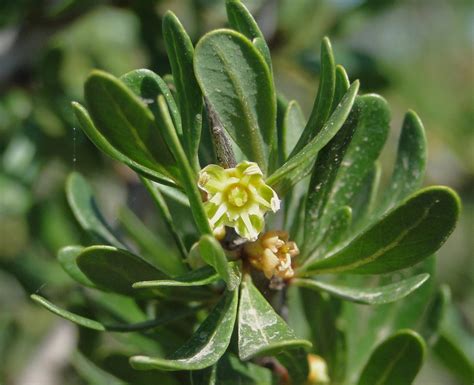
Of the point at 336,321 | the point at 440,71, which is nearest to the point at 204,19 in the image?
the point at 336,321

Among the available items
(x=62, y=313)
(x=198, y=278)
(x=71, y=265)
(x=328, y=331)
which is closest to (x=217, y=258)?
(x=198, y=278)

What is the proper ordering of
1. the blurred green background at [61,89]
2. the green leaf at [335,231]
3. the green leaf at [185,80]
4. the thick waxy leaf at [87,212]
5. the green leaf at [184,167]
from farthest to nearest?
the blurred green background at [61,89] → the thick waxy leaf at [87,212] → the green leaf at [335,231] → the green leaf at [185,80] → the green leaf at [184,167]

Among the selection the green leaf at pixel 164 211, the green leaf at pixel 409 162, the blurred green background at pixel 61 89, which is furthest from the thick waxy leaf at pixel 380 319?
the blurred green background at pixel 61 89

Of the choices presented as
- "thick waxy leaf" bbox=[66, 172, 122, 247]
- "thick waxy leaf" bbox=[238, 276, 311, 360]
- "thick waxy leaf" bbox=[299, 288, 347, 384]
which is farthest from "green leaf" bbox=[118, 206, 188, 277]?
"thick waxy leaf" bbox=[238, 276, 311, 360]

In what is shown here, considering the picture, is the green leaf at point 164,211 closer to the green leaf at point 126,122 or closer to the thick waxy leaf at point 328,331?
the green leaf at point 126,122

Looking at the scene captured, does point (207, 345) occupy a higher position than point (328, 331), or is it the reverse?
Result: point (207, 345)

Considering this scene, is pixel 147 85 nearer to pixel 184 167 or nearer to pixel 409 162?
pixel 184 167

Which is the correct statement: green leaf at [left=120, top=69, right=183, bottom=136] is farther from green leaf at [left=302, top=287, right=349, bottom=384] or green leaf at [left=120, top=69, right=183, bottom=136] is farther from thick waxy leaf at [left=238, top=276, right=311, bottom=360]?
green leaf at [left=302, top=287, right=349, bottom=384]
